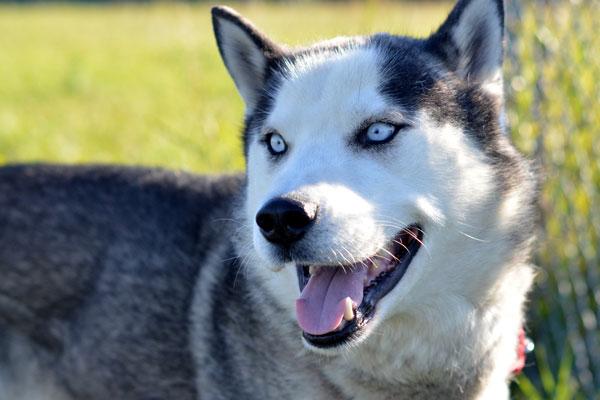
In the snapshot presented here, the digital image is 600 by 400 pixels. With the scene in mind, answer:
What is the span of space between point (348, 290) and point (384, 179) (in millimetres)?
346

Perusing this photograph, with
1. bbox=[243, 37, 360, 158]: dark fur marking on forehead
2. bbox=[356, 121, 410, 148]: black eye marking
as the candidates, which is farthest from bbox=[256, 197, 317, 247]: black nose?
bbox=[243, 37, 360, 158]: dark fur marking on forehead

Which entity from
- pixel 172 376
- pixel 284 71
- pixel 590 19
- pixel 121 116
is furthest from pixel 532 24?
pixel 121 116

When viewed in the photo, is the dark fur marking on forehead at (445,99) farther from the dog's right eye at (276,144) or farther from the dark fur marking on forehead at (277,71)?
the dog's right eye at (276,144)

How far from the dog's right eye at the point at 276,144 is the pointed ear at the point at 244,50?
356 mm

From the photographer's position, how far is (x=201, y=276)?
337cm

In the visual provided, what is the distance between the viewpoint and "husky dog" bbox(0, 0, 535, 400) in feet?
8.50

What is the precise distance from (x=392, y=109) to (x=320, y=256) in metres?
0.53

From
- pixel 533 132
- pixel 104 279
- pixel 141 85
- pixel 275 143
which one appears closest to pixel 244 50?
Result: pixel 275 143

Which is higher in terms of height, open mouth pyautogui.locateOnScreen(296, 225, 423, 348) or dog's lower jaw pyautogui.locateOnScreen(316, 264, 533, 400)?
open mouth pyautogui.locateOnScreen(296, 225, 423, 348)

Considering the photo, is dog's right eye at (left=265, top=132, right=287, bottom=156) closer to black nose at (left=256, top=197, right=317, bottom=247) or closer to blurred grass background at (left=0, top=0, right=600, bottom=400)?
black nose at (left=256, top=197, right=317, bottom=247)

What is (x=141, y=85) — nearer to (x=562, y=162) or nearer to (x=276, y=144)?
(x=562, y=162)

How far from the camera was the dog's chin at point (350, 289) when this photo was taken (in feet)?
8.34

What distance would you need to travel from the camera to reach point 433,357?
2.85 m

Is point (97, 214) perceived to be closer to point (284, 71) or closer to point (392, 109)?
point (284, 71)
